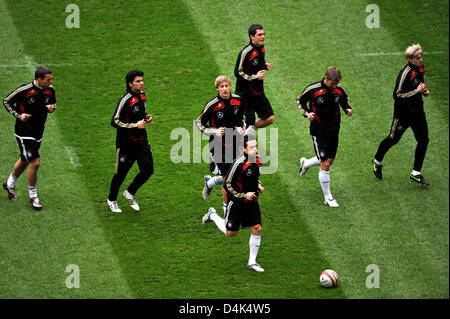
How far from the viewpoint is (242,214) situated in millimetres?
10609

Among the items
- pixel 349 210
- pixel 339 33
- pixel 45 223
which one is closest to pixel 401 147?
pixel 349 210

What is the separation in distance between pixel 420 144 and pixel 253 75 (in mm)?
3026

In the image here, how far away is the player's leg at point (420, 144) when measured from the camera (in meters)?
12.5

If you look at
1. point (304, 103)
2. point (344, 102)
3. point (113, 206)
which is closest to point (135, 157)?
point (113, 206)

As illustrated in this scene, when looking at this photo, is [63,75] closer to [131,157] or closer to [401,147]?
[131,157]

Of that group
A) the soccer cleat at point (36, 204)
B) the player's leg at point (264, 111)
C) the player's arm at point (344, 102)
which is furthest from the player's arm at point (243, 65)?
the soccer cleat at point (36, 204)

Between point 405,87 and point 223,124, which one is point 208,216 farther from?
point 405,87

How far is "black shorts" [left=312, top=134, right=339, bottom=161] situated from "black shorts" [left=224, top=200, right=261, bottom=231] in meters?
1.95

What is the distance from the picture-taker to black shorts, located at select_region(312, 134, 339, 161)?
1201cm

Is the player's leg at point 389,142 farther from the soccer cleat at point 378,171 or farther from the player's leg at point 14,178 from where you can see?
the player's leg at point 14,178

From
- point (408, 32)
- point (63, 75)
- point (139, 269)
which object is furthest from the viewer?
point (408, 32)

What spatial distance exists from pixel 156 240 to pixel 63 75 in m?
5.38
